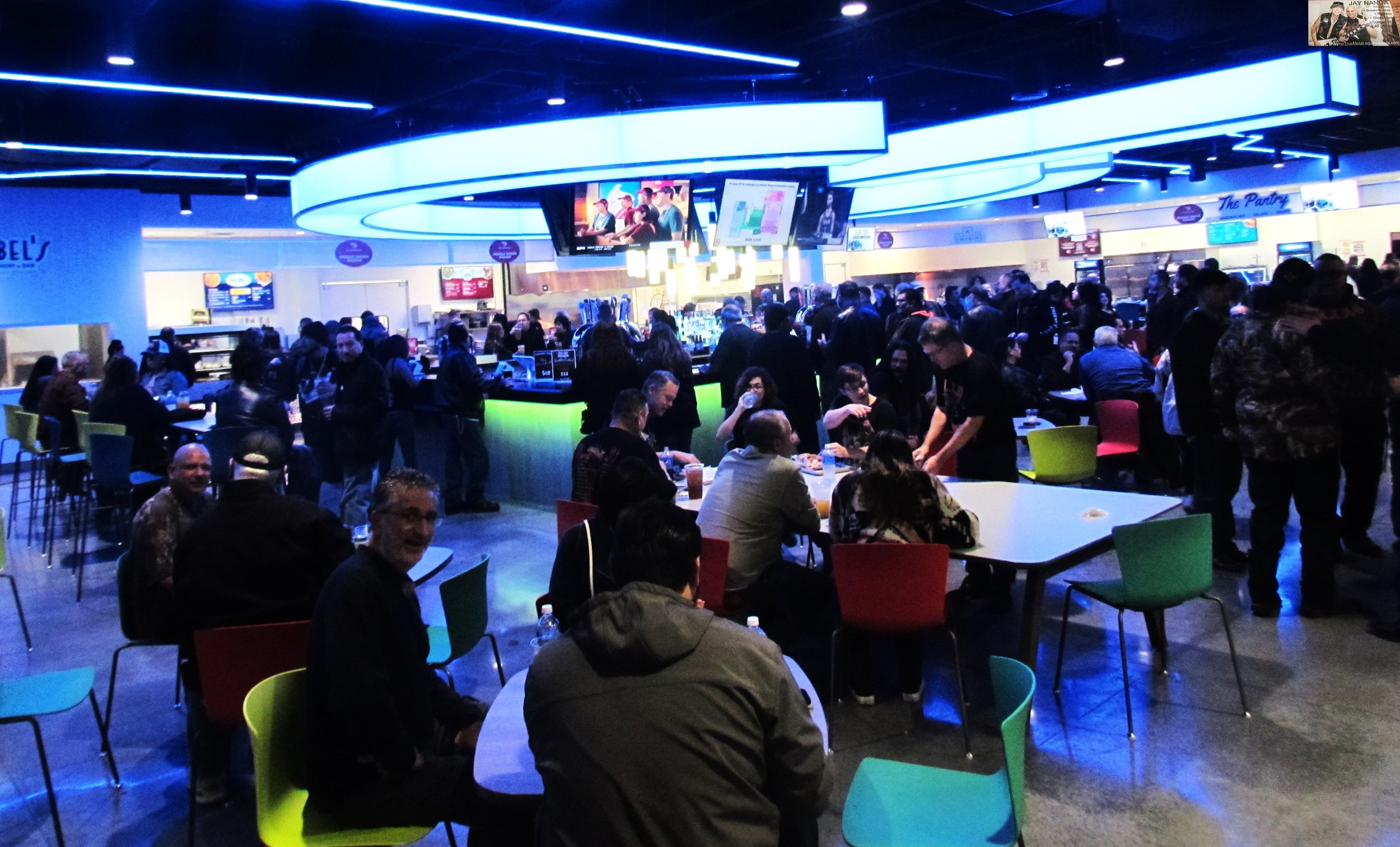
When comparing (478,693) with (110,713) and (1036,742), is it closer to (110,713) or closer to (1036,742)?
(110,713)

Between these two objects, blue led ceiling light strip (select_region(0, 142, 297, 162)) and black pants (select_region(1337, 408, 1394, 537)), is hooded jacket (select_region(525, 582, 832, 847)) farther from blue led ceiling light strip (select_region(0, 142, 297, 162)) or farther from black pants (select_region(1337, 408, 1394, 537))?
blue led ceiling light strip (select_region(0, 142, 297, 162))

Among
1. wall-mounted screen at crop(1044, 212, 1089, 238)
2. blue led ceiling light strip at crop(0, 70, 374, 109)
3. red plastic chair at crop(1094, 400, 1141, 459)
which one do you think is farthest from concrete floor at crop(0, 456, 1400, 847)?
wall-mounted screen at crop(1044, 212, 1089, 238)

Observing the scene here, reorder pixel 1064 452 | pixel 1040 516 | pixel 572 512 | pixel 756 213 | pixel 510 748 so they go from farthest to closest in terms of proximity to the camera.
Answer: pixel 756 213, pixel 1064 452, pixel 572 512, pixel 1040 516, pixel 510 748

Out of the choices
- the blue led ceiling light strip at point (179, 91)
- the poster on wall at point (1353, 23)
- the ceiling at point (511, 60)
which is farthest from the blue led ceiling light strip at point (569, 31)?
the poster on wall at point (1353, 23)

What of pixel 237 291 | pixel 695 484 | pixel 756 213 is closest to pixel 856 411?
pixel 695 484

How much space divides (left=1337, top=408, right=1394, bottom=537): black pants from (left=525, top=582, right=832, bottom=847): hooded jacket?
4523 millimetres

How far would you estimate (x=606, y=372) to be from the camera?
275 inches

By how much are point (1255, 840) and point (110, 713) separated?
4.15m

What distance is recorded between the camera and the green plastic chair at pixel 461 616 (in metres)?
3.53

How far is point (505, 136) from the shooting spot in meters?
5.71

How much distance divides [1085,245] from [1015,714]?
2030cm

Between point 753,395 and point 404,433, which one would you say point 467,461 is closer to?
point 404,433

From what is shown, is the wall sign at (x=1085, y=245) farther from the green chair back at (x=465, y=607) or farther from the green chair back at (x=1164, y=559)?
the green chair back at (x=465, y=607)

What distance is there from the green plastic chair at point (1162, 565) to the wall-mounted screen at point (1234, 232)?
17273 mm
